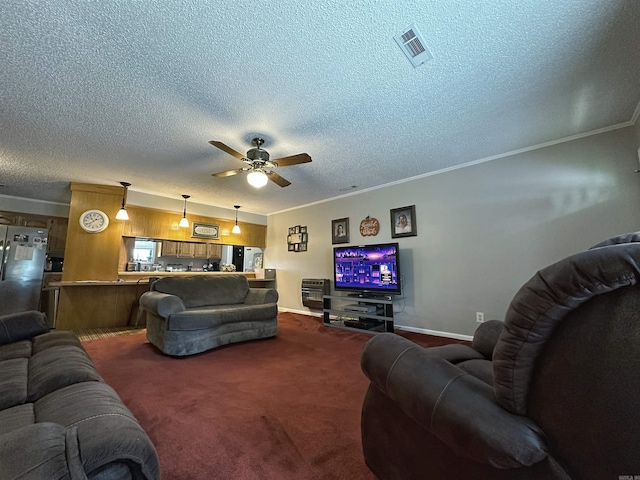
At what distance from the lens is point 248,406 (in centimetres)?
179

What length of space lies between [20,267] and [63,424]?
5.34 metres

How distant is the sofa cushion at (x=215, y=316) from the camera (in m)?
2.80

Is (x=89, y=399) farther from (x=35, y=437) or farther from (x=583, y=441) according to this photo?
(x=583, y=441)

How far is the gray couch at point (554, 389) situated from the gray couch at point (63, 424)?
0.86m

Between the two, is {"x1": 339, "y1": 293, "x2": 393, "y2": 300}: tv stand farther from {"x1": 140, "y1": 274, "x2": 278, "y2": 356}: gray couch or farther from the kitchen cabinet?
the kitchen cabinet

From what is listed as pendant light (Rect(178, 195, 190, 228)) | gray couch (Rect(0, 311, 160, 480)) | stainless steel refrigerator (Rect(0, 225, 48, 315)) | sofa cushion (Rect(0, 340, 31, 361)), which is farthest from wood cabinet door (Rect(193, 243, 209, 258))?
gray couch (Rect(0, 311, 160, 480))

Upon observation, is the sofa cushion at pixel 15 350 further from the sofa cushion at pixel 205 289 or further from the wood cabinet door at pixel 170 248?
the wood cabinet door at pixel 170 248

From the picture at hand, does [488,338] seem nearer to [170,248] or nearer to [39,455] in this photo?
[39,455]

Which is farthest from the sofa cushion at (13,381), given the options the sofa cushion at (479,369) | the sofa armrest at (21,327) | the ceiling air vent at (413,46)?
the ceiling air vent at (413,46)

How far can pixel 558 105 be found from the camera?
2.35 meters

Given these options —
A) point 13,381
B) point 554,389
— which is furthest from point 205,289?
point 554,389

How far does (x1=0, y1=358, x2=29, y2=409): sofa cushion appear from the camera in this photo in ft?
3.32

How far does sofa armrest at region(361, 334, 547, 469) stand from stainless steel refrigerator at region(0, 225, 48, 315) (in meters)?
5.94

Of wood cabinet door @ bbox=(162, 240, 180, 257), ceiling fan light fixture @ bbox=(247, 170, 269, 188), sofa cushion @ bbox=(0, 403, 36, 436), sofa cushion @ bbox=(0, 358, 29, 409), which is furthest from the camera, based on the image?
wood cabinet door @ bbox=(162, 240, 180, 257)
